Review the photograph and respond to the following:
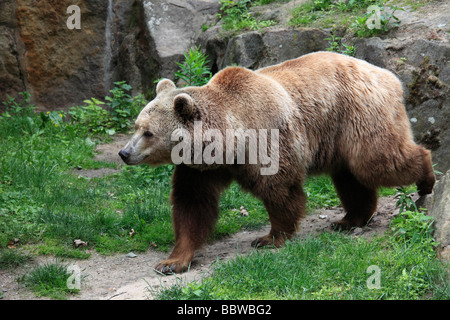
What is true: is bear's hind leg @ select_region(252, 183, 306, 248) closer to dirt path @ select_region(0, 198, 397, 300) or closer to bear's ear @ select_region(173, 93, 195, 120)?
dirt path @ select_region(0, 198, 397, 300)

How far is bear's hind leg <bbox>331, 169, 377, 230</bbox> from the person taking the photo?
6.11 meters

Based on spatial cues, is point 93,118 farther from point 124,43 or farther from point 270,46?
point 270,46

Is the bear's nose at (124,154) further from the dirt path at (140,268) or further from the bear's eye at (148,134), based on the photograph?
the dirt path at (140,268)

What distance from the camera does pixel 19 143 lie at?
863 centimetres

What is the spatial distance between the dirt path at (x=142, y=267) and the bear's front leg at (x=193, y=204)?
0.87 feet

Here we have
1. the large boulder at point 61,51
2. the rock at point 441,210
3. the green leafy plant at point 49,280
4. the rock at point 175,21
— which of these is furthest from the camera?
the rock at point 175,21

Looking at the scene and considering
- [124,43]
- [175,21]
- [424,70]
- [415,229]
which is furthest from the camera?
[124,43]

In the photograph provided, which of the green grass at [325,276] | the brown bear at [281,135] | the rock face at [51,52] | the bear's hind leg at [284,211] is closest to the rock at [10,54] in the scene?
the rock face at [51,52]

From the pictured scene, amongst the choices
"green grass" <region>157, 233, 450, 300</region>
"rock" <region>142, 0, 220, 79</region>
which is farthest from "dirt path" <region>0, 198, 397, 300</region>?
"rock" <region>142, 0, 220, 79</region>

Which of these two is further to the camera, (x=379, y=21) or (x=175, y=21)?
(x=175, y=21)

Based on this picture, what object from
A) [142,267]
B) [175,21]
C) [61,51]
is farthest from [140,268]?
[175,21]

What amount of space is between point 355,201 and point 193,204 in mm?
2038

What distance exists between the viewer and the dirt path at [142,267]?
460 centimetres

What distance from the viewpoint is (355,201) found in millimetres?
6160
